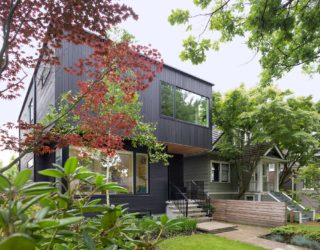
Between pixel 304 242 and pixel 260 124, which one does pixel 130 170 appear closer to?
pixel 304 242

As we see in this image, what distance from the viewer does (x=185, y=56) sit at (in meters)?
6.28

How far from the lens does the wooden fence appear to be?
33.8ft

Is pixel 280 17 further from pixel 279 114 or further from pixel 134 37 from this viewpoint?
pixel 279 114

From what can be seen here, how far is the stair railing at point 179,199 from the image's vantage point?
37.0 ft

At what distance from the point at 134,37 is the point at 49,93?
3.73 meters

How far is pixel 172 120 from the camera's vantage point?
1177cm

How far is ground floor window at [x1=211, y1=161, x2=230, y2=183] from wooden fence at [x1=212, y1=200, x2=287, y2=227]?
3.68 meters

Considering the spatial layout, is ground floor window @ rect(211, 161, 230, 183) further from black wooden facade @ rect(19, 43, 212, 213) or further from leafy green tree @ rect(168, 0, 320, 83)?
leafy green tree @ rect(168, 0, 320, 83)

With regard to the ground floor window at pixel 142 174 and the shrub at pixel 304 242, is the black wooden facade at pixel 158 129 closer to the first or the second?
the ground floor window at pixel 142 174

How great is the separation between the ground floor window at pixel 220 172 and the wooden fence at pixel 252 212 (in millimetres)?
3683

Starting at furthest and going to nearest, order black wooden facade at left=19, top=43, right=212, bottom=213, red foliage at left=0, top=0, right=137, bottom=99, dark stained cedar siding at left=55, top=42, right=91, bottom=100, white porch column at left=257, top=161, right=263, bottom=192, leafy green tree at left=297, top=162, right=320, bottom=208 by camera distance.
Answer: white porch column at left=257, top=161, right=263, bottom=192, black wooden facade at left=19, top=43, right=212, bottom=213, leafy green tree at left=297, top=162, right=320, bottom=208, dark stained cedar siding at left=55, top=42, right=91, bottom=100, red foliage at left=0, top=0, right=137, bottom=99

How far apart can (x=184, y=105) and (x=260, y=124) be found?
3.99m

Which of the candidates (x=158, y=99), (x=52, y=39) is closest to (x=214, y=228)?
(x=158, y=99)

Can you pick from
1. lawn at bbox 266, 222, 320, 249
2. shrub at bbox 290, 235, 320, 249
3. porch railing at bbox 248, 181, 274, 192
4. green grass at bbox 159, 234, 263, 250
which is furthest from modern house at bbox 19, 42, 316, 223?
shrub at bbox 290, 235, 320, 249
